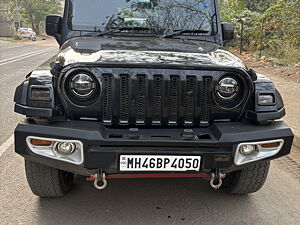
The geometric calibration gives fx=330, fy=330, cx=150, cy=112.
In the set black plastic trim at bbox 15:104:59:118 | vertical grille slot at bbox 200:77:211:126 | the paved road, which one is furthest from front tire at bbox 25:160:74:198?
vertical grille slot at bbox 200:77:211:126

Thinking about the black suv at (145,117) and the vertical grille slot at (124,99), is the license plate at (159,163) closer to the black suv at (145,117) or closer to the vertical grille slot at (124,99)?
the black suv at (145,117)

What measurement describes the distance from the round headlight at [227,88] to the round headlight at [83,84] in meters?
1.00

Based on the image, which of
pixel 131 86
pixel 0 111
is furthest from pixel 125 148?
pixel 0 111

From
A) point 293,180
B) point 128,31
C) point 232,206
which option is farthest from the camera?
point 293,180

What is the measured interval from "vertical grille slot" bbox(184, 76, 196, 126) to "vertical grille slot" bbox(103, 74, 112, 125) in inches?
23.5

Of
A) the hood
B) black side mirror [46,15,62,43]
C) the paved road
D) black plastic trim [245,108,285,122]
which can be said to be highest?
black side mirror [46,15,62,43]

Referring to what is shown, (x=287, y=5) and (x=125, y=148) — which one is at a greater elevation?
(x=287, y=5)

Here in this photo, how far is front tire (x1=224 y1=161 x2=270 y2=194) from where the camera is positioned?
9.87 ft

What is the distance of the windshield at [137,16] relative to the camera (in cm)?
358

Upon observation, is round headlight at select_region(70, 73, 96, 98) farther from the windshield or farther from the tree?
the tree

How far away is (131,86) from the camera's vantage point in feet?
8.25

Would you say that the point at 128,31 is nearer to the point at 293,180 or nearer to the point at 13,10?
the point at 293,180

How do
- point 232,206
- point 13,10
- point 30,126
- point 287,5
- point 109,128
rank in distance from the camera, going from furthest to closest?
point 13,10
point 287,5
point 232,206
point 109,128
point 30,126

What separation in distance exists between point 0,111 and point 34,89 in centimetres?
407
